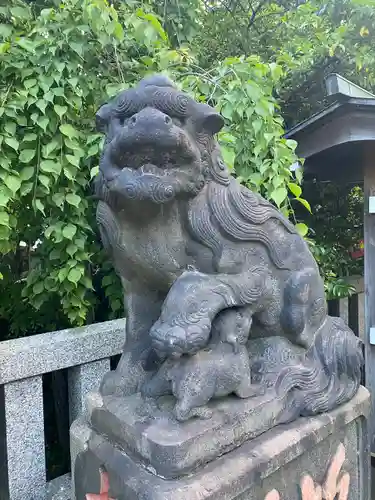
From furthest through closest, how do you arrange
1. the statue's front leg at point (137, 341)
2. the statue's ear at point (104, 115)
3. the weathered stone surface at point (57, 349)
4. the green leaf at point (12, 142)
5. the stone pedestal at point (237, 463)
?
the green leaf at point (12, 142)
the weathered stone surface at point (57, 349)
the statue's front leg at point (137, 341)
the statue's ear at point (104, 115)
the stone pedestal at point (237, 463)

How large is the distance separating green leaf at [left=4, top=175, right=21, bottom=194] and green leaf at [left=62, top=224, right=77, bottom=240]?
0.25 m

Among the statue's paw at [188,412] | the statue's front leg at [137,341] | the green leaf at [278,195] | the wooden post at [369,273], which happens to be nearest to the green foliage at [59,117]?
the statue's front leg at [137,341]

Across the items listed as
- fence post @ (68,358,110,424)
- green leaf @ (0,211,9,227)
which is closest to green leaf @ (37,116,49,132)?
green leaf @ (0,211,9,227)

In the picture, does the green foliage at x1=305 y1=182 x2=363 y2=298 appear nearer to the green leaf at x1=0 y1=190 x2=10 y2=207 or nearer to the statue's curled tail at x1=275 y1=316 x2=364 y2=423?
the statue's curled tail at x1=275 y1=316 x2=364 y2=423

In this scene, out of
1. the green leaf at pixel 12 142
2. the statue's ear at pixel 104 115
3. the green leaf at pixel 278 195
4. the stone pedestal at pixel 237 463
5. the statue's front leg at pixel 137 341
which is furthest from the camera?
the green leaf at pixel 278 195

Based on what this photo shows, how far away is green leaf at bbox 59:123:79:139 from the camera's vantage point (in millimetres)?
1792

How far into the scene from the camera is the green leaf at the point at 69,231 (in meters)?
1.83

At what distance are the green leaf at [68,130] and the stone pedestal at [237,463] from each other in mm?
1076

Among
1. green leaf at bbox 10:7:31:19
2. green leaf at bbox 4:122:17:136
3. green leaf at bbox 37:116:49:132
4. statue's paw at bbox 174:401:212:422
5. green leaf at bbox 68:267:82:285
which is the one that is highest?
green leaf at bbox 10:7:31:19

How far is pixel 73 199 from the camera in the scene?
6.12 feet

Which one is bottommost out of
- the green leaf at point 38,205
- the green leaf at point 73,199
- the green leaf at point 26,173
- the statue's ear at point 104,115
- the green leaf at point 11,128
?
the green leaf at point 38,205

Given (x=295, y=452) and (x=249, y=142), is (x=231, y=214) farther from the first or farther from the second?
(x=249, y=142)

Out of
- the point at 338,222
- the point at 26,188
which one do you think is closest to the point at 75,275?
the point at 26,188

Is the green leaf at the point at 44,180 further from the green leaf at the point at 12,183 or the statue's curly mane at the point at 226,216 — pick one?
the statue's curly mane at the point at 226,216
